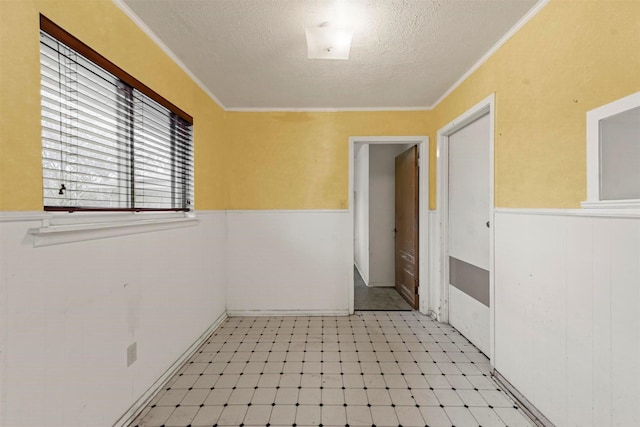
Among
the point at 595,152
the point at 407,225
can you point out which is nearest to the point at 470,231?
the point at 407,225

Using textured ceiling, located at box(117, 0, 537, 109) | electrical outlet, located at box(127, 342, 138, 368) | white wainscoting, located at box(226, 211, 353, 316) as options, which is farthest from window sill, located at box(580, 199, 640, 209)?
electrical outlet, located at box(127, 342, 138, 368)

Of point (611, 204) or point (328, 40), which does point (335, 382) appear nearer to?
point (611, 204)

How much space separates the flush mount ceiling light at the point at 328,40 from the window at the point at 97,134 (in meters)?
1.18

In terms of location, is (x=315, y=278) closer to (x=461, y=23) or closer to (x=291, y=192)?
(x=291, y=192)

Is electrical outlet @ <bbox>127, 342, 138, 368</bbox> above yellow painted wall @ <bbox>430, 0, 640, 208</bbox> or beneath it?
beneath

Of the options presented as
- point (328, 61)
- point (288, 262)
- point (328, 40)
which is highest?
point (328, 61)

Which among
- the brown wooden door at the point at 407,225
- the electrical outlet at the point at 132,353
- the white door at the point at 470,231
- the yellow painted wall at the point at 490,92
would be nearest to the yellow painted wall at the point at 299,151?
the yellow painted wall at the point at 490,92

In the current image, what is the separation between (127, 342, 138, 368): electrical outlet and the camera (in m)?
1.61

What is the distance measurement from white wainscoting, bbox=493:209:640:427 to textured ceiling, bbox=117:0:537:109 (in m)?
1.29

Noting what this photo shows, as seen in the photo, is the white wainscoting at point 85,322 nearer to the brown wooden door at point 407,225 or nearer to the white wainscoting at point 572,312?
the white wainscoting at point 572,312

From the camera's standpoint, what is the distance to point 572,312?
139 cm

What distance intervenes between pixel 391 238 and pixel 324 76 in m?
2.91

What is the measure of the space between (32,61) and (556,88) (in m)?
2.57

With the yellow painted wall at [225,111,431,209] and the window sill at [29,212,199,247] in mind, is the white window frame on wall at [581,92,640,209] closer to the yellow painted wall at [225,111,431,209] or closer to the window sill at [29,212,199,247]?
the yellow painted wall at [225,111,431,209]
